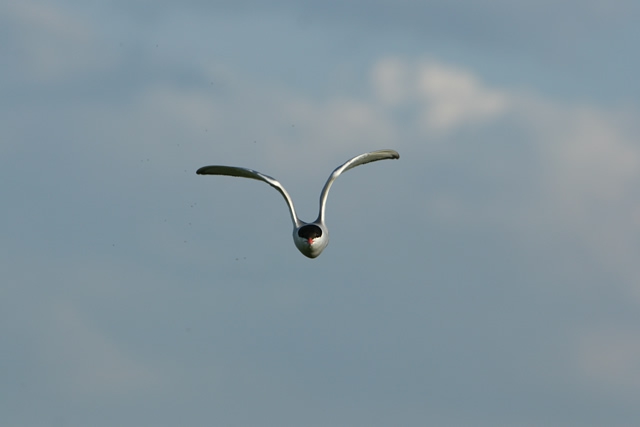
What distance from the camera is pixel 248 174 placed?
97.6 meters

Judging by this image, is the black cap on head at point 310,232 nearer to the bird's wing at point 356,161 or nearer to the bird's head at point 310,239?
the bird's head at point 310,239

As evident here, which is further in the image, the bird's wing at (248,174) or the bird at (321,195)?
the bird's wing at (248,174)

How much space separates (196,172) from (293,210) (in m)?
6.00

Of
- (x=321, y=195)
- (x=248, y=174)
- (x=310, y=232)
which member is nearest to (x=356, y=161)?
(x=321, y=195)

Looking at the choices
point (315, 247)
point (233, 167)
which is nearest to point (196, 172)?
point (233, 167)

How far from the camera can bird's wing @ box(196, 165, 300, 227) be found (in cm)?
9594

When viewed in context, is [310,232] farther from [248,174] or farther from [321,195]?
[248,174]

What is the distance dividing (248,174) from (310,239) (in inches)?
268

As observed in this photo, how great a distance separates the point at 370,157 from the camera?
99438 millimetres

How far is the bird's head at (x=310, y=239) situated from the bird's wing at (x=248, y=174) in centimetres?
153

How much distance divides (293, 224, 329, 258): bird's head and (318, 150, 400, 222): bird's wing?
8.60 ft

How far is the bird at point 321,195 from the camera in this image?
3656 inches

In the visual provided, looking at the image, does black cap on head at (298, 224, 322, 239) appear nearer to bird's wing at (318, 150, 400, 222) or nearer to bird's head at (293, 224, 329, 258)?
bird's head at (293, 224, 329, 258)

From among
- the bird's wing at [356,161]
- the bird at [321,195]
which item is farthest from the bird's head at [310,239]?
the bird's wing at [356,161]
